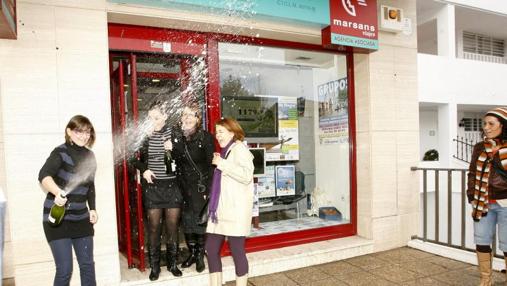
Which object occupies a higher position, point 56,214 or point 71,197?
point 71,197

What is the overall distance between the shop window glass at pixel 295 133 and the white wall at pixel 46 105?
194 cm

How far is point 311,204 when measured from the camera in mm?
5852

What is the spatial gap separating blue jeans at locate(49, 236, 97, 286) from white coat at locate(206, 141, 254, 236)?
1091 mm

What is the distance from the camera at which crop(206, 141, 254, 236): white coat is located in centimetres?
328

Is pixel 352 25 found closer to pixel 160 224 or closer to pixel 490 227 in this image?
pixel 490 227

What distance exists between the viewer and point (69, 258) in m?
2.90

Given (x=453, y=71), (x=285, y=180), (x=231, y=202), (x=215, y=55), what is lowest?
(x=285, y=180)

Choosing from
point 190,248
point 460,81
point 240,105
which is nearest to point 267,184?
point 240,105

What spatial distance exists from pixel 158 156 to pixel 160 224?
A: 30.3 inches

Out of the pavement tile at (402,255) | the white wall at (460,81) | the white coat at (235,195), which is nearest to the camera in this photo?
the white coat at (235,195)

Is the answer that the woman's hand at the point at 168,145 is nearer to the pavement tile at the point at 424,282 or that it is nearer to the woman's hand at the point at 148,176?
the woman's hand at the point at 148,176

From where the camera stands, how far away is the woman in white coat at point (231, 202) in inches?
130

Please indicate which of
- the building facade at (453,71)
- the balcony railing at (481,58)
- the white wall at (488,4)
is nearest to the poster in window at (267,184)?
the building facade at (453,71)

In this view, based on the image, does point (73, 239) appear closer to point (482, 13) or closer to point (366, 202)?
point (366, 202)
